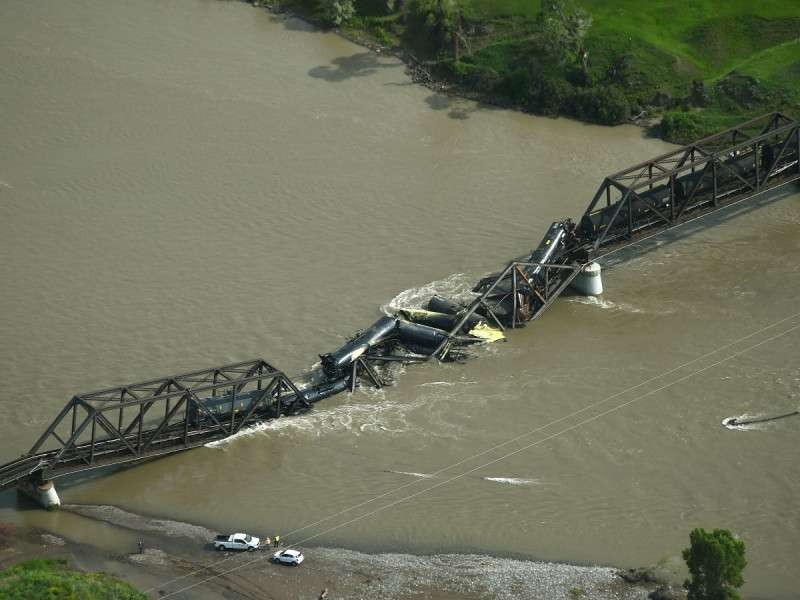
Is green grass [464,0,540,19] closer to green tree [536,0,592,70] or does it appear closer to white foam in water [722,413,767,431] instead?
green tree [536,0,592,70]

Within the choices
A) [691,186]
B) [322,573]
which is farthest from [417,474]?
[691,186]

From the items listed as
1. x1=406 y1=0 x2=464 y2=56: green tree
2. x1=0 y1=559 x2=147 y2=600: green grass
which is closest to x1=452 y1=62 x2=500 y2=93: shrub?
x1=406 y1=0 x2=464 y2=56: green tree

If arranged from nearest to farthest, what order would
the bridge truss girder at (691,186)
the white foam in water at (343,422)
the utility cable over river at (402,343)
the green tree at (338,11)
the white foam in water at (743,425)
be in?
the utility cable over river at (402,343), the white foam in water at (743,425), the white foam in water at (343,422), the bridge truss girder at (691,186), the green tree at (338,11)

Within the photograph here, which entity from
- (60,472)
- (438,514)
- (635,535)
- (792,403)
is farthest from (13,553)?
(792,403)

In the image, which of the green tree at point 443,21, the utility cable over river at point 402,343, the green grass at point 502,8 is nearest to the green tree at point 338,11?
the green tree at point 443,21

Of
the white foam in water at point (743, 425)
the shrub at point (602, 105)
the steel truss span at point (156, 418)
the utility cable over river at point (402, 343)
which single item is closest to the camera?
the steel truss span at point (156, 418)

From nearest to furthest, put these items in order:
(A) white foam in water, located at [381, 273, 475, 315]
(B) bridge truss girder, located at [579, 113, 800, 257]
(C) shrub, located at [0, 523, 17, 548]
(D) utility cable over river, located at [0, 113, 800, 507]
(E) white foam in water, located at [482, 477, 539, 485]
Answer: (C) shrub, located at [0, 523, 17, 548], (E) white foam in water, located at [482, 477, 539, 485], (D) utility cable over river, located at [0, 113, 800, 507], (A) white foam in water, located at [381, 273, 475, 315], (B) bridge truss girder, located at [579, 113, 800, 257]

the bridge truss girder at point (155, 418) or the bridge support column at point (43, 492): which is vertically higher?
the bridge truss girder at point (155, 418)

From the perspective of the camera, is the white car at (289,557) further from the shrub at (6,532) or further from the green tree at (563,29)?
the green tree at (563,29)
